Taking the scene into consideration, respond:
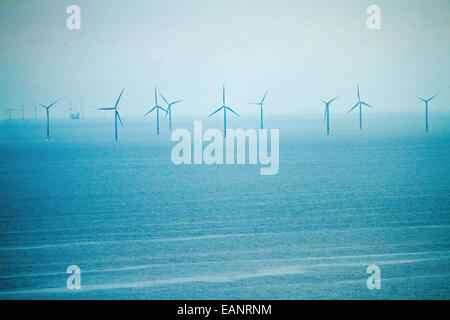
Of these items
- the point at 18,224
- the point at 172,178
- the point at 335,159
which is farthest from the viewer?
the point at 335,159

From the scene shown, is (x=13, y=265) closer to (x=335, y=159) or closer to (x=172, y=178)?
(x=172, y=178)

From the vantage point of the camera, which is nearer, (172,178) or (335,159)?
(172,178)

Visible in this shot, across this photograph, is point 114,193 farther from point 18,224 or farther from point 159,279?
point 159,279

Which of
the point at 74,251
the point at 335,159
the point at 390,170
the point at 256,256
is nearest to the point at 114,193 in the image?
the point at 74,251

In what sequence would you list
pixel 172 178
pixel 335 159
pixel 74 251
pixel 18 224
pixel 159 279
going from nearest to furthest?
pixel 159 279 → pixel 74 251 → pixel 18 224 → pixel 172 178 → pixel 335 159

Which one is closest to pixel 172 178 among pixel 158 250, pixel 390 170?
pixel 390 170

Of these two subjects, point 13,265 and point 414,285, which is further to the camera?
point 13,265
